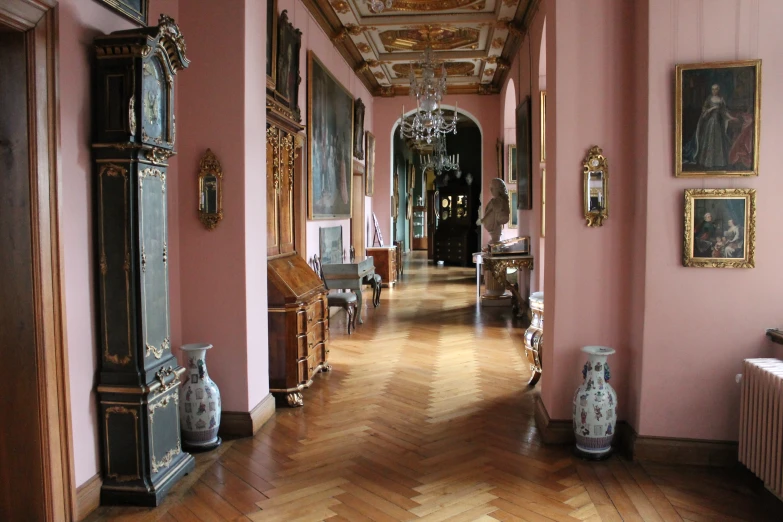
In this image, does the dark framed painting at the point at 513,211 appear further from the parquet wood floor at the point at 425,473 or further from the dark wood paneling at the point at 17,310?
the dark wood paneling at the point at 17,310

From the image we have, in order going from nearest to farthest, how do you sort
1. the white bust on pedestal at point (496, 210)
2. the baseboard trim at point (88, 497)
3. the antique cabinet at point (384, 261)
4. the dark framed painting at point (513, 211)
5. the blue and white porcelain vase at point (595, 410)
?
the baseboard trim at point (88, 497)
the blue and white porcelain vase at point (595, 410)
the white bust on pedestal at point (496, 210)
the dark framed painting at point (513, 211)
the antique cabinet at point (384, 261)

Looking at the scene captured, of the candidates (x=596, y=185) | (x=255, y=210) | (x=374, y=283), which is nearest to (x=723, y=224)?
(x=596, y=185)

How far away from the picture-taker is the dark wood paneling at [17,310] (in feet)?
10.1

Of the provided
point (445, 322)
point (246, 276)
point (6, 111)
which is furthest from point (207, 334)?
point (445, 322)

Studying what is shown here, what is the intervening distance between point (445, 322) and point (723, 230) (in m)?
6.02

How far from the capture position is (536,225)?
9.09 metres

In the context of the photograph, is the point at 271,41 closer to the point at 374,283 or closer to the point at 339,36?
the point at 339,36

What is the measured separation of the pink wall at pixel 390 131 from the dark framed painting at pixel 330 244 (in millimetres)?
4527

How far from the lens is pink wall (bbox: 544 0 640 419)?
14.7ft

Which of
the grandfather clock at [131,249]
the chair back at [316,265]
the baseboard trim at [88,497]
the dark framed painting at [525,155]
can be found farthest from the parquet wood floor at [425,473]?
the dark framed painting at [525,155]

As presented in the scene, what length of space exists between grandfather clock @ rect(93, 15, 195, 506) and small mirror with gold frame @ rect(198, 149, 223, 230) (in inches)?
33.8

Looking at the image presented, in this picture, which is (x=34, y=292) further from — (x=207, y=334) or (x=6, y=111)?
(x=207, y=334)

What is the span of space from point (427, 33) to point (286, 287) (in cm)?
666

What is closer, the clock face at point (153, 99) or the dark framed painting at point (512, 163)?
the clock face at point (153, 99)
